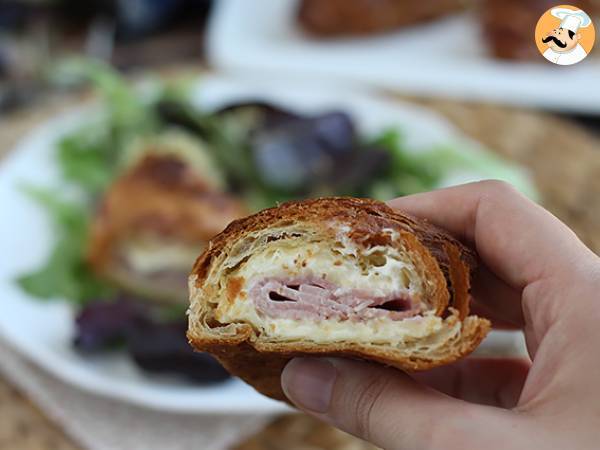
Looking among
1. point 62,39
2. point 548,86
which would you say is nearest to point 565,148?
point 548,86

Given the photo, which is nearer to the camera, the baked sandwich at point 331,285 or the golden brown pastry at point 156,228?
the baked sandwich at point 331,285

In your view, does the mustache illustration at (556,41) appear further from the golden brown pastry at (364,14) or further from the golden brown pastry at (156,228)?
the golden brown pastry at (364,14)

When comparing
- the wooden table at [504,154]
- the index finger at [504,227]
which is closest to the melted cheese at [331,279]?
the index finger at [504,227]

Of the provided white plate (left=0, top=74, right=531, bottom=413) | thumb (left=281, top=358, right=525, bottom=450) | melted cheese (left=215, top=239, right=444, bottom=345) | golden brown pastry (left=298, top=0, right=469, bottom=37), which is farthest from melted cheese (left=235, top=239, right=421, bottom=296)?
golden brown pastry (left=298, top=0, right=469, bottom=37)

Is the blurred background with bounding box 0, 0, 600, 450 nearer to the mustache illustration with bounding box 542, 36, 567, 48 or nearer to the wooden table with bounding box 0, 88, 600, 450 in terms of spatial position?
the wooden table with bounding box 0, 88, 600, 450

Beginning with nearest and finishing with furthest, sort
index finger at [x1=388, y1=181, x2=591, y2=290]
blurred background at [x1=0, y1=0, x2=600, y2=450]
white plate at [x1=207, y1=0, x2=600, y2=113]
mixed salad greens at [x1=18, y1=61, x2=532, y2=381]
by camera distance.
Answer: index finger at [x1=388, y1=181, x2=591, y2=290]
blurred background at [x1=0, y1=0, x2=600, y2=450]
mixed salad greens at [x1=18, y1=61, x2=532, y2=381]
white plate at [x1=207, y1=0, x2=600, y2=113]

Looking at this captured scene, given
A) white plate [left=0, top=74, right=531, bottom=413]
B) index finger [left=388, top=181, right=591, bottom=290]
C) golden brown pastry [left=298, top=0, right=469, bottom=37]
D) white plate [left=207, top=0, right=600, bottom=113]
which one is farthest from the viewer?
golden brown pastry [left=298, top=0, right=469, bottom=37]

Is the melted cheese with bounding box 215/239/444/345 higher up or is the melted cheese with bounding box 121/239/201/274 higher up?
the melted cheese with bounding box 215/239/444/345
